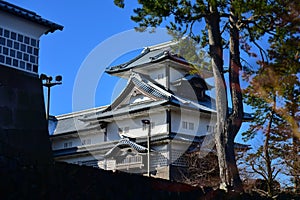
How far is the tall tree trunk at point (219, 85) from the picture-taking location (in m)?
9.61

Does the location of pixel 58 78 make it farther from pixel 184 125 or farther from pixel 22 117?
pixel 22 117

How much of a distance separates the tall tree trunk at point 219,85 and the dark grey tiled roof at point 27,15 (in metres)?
3.63

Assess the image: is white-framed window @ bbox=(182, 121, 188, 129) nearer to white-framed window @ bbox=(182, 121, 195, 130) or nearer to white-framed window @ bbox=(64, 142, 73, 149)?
white-framed window @ bbox=(182, 121, 195, 130)

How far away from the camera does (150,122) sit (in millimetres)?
23391

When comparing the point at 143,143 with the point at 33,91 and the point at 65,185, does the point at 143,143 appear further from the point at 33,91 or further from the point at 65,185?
the point at 65,185

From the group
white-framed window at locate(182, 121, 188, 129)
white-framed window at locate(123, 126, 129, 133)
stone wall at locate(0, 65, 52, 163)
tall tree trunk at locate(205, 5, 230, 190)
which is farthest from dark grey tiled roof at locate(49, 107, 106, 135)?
tall tree trunk at locate(205, 5, 230, 190)

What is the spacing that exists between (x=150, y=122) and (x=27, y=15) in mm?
13692

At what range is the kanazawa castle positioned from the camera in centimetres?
2211

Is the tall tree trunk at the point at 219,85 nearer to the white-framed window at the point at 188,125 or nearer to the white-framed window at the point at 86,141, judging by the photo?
the white-framed window at the point at 188,125

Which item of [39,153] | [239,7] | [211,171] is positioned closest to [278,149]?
[211,171]

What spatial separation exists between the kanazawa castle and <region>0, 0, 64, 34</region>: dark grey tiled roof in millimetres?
10742

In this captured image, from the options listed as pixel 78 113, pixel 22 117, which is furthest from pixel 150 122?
pixel 22 117

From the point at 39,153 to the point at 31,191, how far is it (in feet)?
12.7

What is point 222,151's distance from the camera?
9641mm
